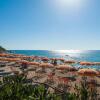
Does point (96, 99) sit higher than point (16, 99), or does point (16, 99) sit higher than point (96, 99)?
point (16, 99)

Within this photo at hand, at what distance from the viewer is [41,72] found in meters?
23.3

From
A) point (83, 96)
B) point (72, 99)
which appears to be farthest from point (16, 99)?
point (83, 96)

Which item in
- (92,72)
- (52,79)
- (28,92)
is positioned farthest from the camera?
(52,79)

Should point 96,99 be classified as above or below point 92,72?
below

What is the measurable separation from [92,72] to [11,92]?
9144 millimetres

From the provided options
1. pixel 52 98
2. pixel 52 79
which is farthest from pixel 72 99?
pixel 52 79

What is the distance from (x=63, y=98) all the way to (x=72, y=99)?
283 centimetres

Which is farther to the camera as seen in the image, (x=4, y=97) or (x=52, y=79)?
(x=52, y=79)

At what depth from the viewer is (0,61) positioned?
A: 30375 millimetres

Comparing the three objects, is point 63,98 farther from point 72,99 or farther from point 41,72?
point 41,72

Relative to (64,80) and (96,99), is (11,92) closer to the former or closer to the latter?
(96,99)

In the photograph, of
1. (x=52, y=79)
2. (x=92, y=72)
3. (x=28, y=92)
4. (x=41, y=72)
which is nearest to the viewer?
(x=28, y=92)

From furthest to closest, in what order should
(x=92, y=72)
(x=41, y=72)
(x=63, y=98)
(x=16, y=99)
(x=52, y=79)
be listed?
1. (x=41, y=72)
2. (x=52, y=79)
3. (x=92, y=72)
4. (x=63, y=98)
5. (x=16, y=99)

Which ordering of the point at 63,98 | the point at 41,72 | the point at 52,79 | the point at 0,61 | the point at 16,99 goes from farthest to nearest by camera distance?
the point at 0,61 → the point at 41,72 → the point at 52,79 → the point at 63,98 → the point at 16,99
